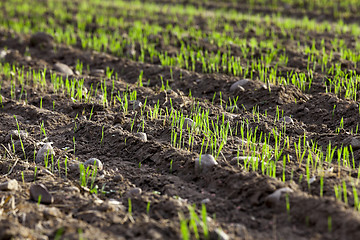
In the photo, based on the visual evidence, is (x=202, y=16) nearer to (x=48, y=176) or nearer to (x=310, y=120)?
(x=310, y=120)

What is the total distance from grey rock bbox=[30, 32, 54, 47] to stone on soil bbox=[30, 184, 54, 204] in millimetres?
3785

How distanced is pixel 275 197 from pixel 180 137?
827 millimetres

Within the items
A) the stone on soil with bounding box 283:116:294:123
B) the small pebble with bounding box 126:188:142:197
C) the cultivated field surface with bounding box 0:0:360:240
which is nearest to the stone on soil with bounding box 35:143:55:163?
the cultivated field surface with bounding box 0:0:360:240

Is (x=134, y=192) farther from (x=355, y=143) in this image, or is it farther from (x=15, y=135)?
(x=355, y=143)

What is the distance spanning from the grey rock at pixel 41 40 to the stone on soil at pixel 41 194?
12.4 ft

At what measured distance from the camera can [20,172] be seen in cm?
241

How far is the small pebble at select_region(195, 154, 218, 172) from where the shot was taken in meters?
2.33

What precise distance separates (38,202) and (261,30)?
16.2ft

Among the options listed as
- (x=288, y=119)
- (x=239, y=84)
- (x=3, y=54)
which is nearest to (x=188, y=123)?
(x=288, y=119)

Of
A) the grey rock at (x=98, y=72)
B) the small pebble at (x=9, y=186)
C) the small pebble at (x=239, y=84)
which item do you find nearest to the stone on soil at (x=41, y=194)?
the small pebble at (x=9, y=186)

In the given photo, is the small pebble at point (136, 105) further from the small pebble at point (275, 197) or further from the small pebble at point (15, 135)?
the small pebble at point (275, 197)

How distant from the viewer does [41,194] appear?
206cm

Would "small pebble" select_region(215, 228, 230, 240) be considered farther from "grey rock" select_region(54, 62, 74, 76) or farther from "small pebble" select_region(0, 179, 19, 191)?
"grey rock" select_region(54, 62, 74, 76)

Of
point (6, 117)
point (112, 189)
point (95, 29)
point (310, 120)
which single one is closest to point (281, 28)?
point (95, 29)
